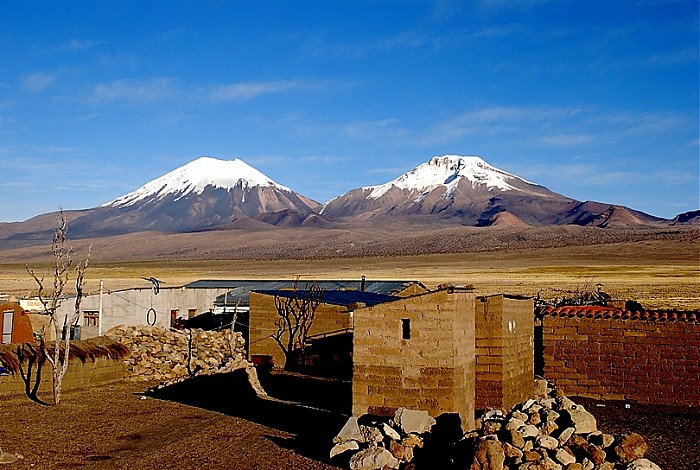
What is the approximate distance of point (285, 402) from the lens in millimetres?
19156

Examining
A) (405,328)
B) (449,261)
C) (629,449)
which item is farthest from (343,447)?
(449,261)

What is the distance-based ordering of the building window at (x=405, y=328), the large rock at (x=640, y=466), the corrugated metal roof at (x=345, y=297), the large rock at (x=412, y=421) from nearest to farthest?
1. the large rock at (x=640, y=466)
2. the large rock at (x=412, y=421)
3. the building window at (x=405, y=328)
4. the corrugated metal roof at (x=345, y=297)

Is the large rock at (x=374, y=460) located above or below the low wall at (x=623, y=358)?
below

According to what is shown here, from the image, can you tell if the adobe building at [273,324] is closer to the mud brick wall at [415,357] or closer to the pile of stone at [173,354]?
the pile of stone at [173,354]

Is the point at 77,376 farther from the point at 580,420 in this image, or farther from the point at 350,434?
the point at 580,420

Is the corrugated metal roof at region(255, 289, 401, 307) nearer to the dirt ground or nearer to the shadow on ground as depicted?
the shadow on ground

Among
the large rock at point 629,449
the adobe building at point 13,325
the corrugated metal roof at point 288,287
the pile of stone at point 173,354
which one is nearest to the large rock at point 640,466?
the large rock at point 629,449

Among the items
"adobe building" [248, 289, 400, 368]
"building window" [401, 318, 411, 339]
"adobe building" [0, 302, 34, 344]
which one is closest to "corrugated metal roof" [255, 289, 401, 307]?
"adobe building" [248, 289, 400, 368]

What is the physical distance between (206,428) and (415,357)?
4.76m

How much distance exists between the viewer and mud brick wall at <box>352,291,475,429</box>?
1412 centimetres

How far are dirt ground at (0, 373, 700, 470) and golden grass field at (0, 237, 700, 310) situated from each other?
89.8ft

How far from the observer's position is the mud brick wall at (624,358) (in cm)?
1764

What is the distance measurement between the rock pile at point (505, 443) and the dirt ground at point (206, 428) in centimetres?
86

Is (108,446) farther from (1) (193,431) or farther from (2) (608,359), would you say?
(2) (608,359)
